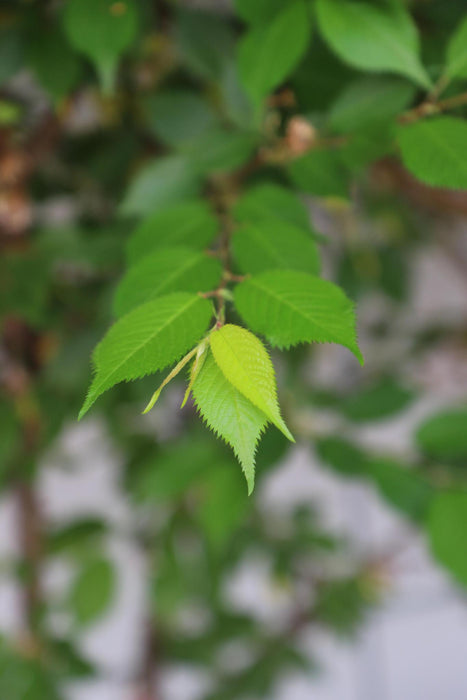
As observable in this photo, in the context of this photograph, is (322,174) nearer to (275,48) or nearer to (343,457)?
(275,48)

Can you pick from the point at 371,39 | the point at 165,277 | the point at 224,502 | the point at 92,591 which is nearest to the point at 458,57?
the point at 371,39

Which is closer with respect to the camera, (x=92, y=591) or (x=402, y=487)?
(x=402, y=487)

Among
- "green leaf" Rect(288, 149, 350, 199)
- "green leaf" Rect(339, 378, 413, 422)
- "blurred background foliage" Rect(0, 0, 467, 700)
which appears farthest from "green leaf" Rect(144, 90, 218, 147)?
"green leaf" Rect(339, 378, 413, 422)

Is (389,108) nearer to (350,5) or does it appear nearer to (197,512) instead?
(350,5)

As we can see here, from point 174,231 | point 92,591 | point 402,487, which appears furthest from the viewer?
point 92,591

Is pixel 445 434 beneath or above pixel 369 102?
beneath

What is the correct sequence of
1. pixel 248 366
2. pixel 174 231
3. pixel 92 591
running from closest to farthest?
pixel 248 366
pixel 174 231
pixel 92 591

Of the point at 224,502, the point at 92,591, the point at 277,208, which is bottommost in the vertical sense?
the point at 92,591

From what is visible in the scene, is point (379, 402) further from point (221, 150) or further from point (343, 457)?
point (221, 150)
